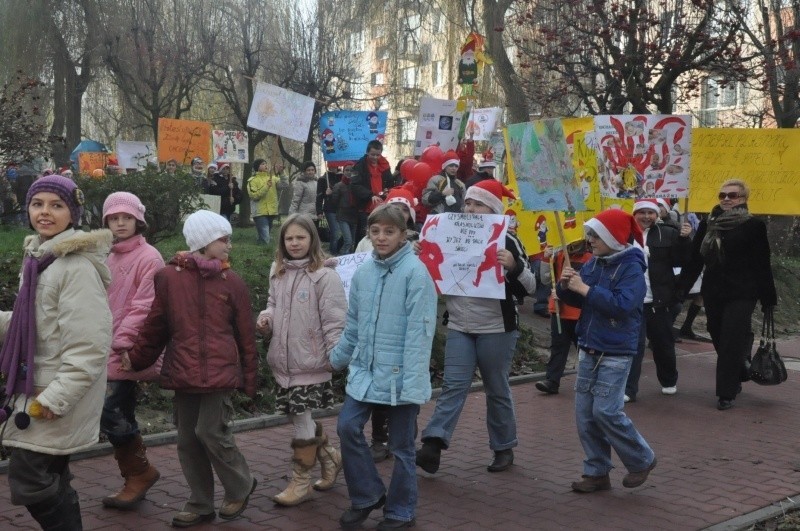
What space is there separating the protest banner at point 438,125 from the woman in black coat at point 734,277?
6.10m

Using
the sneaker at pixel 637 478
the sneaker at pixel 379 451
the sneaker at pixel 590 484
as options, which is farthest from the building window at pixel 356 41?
the sneaker at pixel 637 478

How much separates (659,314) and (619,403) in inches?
147

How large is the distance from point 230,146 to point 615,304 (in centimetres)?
1654

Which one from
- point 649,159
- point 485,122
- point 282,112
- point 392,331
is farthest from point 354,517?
point 485,122

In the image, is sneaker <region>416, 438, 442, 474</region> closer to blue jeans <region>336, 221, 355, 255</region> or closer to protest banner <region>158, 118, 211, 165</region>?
blue jeans <region>336, 221, 355, 255</region>

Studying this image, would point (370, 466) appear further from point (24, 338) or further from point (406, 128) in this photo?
point (406, 128)

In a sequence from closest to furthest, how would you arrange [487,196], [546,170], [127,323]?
[127,323] < [487,196] < [546,170]

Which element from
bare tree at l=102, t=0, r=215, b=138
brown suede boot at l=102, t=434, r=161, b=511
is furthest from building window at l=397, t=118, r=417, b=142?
brown suede boot at l=102, t=434, r=161, b=511

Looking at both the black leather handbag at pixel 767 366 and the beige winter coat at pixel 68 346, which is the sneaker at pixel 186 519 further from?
the black leather handbag at pixel 767 366

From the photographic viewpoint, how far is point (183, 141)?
64.6 ft

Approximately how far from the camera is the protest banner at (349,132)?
15922 mm

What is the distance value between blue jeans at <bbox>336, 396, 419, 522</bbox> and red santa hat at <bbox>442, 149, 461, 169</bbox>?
27.3 feet

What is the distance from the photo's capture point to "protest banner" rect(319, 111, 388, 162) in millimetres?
15922

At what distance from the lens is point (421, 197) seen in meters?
13.5
